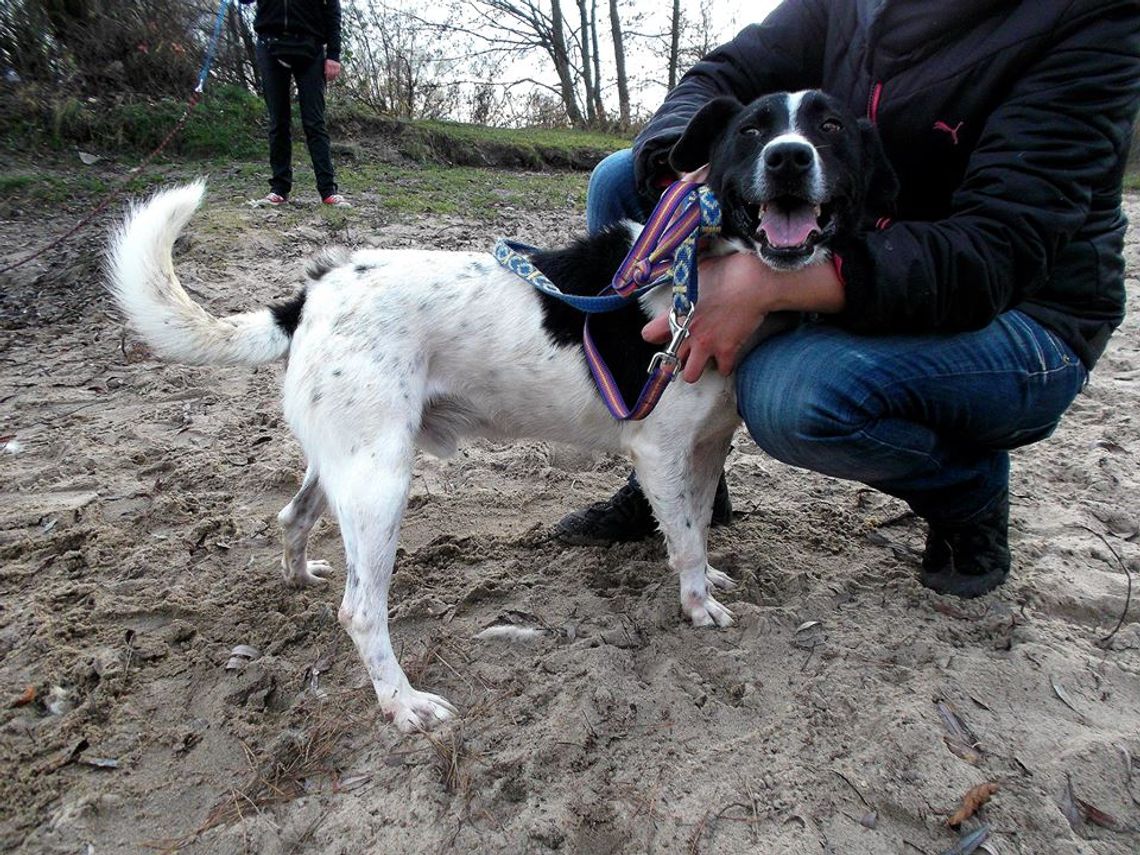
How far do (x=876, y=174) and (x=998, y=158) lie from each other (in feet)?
0.88

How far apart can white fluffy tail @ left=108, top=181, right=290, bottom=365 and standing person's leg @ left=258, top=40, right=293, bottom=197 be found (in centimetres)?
435

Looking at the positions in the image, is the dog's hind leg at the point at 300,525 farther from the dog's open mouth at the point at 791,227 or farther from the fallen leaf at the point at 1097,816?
the fallen leaf at the point at 1097,816

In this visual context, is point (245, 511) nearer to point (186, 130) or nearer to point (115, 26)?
point (186, 130)

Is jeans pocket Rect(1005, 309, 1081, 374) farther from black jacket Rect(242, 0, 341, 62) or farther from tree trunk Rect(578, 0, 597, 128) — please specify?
tree trunk Rect(578, 0, 597, 128)

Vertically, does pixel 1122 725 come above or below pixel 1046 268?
below

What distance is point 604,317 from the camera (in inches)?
80.0

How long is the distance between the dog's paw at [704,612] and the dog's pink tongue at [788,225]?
39.3 inches

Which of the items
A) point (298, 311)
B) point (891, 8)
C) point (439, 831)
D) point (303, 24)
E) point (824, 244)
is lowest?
point (439, 831)

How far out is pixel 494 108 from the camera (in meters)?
14.5

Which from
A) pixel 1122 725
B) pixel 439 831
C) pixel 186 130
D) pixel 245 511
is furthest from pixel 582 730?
pixel 186 130

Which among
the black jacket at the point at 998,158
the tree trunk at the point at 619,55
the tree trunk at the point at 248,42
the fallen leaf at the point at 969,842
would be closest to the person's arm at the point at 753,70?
the black jacket at the point at 998,158

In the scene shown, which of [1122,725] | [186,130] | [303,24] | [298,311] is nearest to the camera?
[1122,725]

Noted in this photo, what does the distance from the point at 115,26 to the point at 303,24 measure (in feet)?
11.9

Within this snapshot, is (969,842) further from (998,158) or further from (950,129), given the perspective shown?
(950,129)
